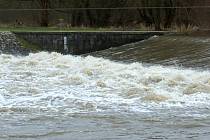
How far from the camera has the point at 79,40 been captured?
1213 inches

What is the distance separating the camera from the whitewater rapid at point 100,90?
37.6 ft

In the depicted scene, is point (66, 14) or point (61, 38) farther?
point (66, 14)

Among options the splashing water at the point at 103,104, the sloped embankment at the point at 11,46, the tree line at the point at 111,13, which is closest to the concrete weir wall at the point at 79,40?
the sloped embankment at the point at 11,46

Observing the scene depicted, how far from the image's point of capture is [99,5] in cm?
4284

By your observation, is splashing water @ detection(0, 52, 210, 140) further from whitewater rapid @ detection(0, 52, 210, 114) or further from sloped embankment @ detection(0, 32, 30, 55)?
sloped embankment @ detection(0, 32, 30, 55)

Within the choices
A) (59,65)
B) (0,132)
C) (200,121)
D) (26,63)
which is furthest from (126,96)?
(26,63)

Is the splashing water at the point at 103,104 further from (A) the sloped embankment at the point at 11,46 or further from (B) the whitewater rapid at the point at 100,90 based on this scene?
(A) the sloped embankment at the point at 11,46

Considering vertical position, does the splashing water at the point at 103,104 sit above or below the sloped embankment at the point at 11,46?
below

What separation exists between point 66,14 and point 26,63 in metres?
22.5

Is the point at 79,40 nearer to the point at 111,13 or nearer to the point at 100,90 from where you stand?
the point at 111,13

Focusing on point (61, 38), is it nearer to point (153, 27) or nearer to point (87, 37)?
point (87, 37)

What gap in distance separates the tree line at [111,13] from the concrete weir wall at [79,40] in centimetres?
607

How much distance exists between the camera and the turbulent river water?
8.84 m

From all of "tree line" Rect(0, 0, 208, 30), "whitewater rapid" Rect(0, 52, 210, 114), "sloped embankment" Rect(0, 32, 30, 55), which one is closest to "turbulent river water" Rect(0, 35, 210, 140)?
"whitewater rapid" Rect(0, 52, 210, 114)
